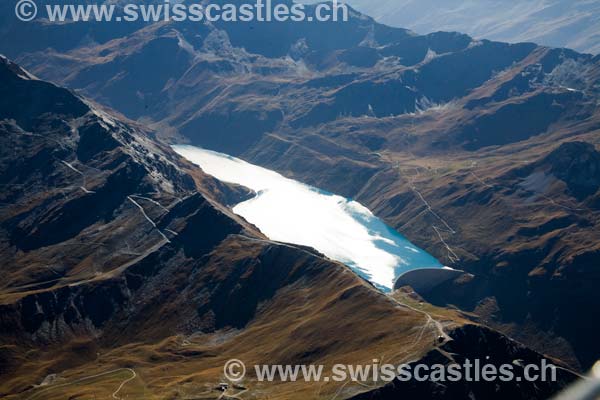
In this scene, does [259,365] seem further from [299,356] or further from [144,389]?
[144,389]

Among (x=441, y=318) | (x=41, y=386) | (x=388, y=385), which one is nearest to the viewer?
(x=388, y=385)

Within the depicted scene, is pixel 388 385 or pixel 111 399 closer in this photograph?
pixel 388 385

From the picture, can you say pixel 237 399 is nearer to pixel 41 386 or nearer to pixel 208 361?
pixel 208 361

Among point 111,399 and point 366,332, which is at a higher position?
point 366,332

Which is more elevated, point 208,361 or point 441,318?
point 441,318

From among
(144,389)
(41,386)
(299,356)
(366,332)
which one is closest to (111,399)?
(144,389)

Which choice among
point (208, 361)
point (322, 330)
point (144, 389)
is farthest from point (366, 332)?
point (144, 389)

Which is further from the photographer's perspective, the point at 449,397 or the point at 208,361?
the point at 208,361

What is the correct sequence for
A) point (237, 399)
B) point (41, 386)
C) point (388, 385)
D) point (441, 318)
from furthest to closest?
point (41, 386)
point (441, 318)
point (237, 399)
point (388, 385)

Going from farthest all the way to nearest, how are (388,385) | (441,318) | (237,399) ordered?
1. (441,318)
2. (237,399)
3. (388,385)
